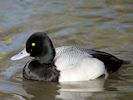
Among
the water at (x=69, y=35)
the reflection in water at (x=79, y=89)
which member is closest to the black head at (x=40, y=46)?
the water at (x=69, y=35)

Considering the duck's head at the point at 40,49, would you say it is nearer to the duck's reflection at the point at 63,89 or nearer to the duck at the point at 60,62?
the duck at the point at 60,62

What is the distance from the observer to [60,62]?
764 cm

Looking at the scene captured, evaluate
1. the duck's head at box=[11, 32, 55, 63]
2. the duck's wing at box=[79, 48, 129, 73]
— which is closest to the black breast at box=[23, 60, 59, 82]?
the duck's head at box=[11, 32, 55, 63]

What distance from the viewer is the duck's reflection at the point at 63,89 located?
703 centimetres

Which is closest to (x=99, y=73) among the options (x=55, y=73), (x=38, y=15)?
(x=55, y=73)

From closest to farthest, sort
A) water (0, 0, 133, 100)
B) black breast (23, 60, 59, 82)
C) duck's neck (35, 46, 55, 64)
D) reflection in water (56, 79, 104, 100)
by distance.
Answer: reflection in water (56, 79, 104, 100), water (0, 0, 133, 100), black breast (23, 60, 59, 82), duck's neck (35, 46, 55, 64)

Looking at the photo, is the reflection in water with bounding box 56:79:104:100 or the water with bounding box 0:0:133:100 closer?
the reflection in water with bounding box 56:79:104:100

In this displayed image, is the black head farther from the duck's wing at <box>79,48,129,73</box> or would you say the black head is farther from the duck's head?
the duck's wing at <box>79,48,129,73</box>

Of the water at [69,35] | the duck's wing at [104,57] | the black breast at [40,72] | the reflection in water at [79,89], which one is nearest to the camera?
the reflection in water at [79,89]

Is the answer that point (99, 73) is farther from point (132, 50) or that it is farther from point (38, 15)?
point (38, 15)

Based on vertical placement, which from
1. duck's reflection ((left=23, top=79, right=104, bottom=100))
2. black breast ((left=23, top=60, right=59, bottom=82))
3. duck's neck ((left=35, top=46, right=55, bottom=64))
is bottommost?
duck's reflection ((left=23, top=79, right=104, bottom=100))

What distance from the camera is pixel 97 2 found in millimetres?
11086

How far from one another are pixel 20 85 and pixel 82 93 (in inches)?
39.5

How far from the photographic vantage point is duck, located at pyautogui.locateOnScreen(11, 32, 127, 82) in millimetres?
7605
